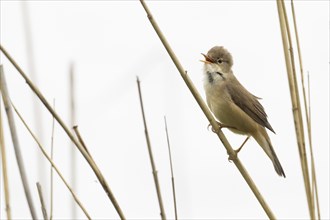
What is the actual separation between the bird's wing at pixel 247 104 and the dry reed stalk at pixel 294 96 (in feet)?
6.28

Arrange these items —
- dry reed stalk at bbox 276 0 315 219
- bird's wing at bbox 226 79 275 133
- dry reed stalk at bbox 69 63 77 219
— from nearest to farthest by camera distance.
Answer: dry reed stalk at bbox 276 0 315 219
dry reed stalk at bbox 69 63 77 219
bird's wing at bbox 226 79 275 133

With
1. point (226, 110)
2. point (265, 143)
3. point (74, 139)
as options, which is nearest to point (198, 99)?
point (74, 139)

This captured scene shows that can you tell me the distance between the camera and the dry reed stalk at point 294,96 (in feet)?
6.26

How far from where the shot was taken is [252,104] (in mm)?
4109

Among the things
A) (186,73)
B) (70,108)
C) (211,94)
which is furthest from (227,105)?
(186,73)

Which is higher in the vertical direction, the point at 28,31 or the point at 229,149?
the point at 28,31

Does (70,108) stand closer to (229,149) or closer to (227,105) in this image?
(229,149)

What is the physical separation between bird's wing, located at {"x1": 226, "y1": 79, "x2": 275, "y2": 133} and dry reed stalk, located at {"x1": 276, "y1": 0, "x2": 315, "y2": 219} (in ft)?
6.28

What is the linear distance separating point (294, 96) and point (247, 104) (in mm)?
2111

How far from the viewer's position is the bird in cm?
388

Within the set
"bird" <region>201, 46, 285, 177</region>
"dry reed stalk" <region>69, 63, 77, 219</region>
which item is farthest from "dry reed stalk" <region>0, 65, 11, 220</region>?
"bird" <region>201, 46, 285, 177</region>

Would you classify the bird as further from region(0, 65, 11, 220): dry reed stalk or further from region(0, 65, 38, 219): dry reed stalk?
region(0, 65, 11, 220): dry reed stalk

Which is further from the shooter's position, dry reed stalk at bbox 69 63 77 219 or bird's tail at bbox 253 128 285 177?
bird's tail at bbox 253 128 285 177

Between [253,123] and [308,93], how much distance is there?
1.81 meters
